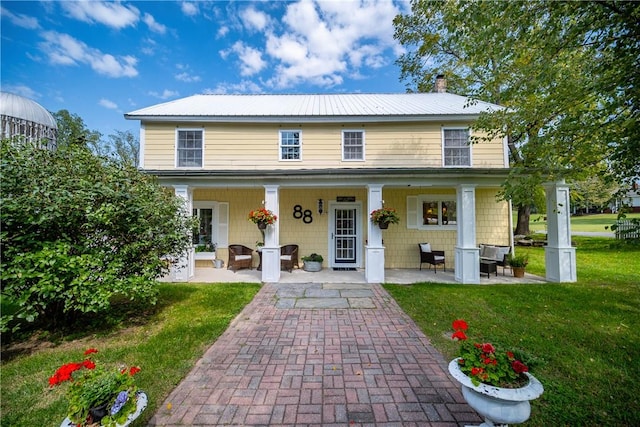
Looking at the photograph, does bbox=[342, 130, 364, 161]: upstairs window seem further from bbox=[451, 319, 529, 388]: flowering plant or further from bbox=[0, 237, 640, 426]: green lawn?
bbox=[451, 319, 529, 388]: flowering plant

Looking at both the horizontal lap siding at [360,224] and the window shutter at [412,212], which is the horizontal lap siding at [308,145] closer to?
the horizontal lap siding at [360,224]

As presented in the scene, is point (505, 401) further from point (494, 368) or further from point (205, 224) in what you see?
point (205, 224)

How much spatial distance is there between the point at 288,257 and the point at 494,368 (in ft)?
24.1

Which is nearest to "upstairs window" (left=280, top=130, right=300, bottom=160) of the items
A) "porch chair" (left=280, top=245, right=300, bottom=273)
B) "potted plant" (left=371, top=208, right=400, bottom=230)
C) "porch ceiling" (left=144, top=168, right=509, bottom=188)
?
"porch ceiling" (left=144, top=168, right=509, bottom=188)

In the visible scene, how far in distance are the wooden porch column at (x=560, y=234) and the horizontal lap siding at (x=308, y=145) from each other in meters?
2.75

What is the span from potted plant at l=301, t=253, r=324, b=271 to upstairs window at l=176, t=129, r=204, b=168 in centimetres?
514

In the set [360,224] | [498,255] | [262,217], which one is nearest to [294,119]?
[262,217]

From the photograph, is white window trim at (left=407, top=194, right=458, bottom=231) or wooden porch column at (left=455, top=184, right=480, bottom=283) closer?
wooden porch column at (left=455, top=184, right=480, bottom=283)

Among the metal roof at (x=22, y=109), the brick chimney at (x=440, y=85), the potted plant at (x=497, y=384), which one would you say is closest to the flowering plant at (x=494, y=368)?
the potted plant at (x=497, y=384)

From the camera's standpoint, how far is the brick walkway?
2.49 m

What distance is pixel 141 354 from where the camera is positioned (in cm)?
364

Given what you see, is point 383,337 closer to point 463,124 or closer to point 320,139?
point 320,139

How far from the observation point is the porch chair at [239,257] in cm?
919

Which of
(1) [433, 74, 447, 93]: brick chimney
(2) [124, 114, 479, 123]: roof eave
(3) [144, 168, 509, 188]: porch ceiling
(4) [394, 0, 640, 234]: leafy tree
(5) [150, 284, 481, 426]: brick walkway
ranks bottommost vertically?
(5) [150, 284, 481, 426]: brick walkway
